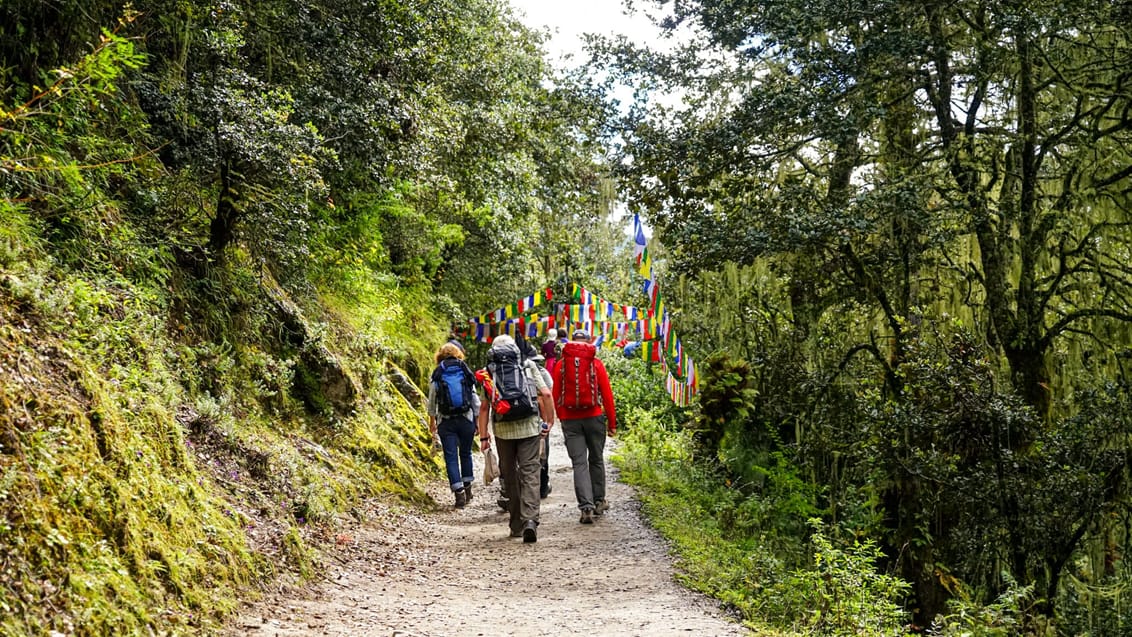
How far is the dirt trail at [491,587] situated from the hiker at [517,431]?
0.96ft

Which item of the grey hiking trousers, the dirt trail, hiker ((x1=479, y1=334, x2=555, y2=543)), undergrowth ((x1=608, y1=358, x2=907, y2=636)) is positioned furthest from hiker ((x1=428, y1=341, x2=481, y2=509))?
undergrowth ((x1=608, y1=358, x2=907, y2=636))

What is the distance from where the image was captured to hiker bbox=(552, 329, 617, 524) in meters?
8.61

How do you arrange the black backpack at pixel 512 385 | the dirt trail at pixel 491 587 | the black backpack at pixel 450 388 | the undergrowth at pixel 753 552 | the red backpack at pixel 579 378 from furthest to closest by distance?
1. the black backpack at pixel 450 388
2. the red backpack at pixel 579 378
3. the black backpack at pixel 512 385
4. the undergrowth at pixel 753 552
5. the dirt trail at pixel 491 587

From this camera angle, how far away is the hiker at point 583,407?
861 cm

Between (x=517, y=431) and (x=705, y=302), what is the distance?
5.90m

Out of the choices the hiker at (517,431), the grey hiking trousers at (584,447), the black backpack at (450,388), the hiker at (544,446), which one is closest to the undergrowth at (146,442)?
the black backpack at (450,388)

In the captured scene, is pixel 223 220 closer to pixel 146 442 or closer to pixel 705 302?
pixel 146 442

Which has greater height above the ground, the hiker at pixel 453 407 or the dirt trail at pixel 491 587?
the hiker at pixel 453 407

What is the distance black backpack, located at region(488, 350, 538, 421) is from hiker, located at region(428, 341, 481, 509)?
48.4 inches

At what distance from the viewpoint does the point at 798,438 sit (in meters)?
10.3

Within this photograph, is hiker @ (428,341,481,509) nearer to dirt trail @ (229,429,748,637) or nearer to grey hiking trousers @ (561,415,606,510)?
dirt trail @ (229,429,748,637)

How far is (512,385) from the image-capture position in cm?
804

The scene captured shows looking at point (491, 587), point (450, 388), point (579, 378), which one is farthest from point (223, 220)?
point (491, 587)

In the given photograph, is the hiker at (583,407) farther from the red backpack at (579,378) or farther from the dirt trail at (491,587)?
the dirt trail at (491,587)
